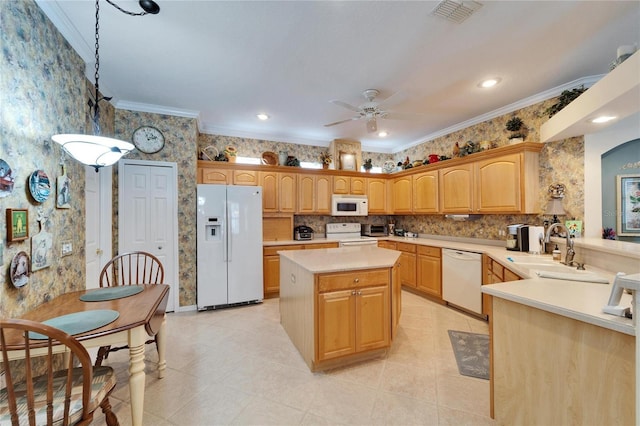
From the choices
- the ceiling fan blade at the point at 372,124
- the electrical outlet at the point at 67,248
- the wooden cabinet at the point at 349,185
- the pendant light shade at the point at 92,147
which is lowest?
the electrical outlet at the point at 67,248

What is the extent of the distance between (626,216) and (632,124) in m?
0.91

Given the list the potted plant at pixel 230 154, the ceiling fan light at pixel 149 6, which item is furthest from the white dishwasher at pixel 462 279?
the ceiling fan light at pixel 149 6

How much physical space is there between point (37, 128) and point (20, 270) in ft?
2.99

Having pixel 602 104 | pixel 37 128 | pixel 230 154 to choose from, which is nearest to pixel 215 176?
pixel 230 154

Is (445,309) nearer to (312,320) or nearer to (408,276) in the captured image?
(408,276)

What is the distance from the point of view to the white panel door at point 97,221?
262 cm

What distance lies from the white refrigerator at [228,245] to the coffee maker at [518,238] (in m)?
3.45

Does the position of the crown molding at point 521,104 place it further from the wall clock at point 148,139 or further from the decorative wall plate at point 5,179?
the decorative wall plate at point 5,179

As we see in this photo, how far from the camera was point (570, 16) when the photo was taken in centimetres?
184

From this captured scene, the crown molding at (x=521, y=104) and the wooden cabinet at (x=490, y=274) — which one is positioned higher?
the crown molding at (x=521, y=104)

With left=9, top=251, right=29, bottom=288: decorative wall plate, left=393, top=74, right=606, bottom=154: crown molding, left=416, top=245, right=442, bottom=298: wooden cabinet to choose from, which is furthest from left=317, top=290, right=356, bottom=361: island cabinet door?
left=393, top=74, right=606, bottom=154: crown molding

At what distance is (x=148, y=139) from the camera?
3.39m

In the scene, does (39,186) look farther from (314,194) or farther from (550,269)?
(550,269)

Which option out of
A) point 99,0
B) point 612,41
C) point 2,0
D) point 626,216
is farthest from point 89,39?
point 626,216
